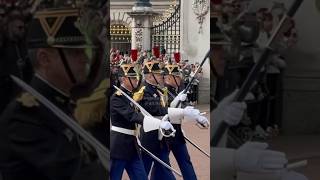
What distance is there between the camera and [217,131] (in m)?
2.76

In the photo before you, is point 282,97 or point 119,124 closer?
point 282,97

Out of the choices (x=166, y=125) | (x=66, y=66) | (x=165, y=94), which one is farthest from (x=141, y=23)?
(x=66, y=66)

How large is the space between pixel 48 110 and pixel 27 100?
0.10 meters

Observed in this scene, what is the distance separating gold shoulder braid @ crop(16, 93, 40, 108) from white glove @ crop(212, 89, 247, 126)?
31.2 inches

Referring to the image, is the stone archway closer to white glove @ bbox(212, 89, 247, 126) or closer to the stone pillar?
the stone pillar

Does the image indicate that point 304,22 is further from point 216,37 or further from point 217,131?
point 217,131

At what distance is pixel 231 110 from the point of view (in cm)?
272

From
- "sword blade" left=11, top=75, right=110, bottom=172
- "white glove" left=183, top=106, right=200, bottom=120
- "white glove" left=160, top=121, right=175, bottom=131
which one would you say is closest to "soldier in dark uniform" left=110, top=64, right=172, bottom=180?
"white glove" left=160, top=121, right=175, bottom=131

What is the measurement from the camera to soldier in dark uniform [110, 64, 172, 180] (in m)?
5.41

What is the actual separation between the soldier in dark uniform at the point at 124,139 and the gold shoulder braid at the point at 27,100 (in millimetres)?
2727

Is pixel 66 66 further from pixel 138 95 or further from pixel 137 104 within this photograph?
pixel 138 95

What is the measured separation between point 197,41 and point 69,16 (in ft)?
47.8

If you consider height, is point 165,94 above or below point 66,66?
below

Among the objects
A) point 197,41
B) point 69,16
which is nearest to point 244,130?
point 69,16
